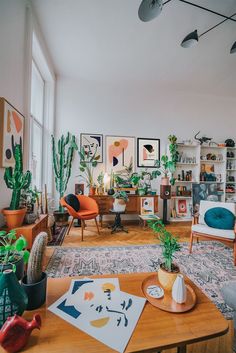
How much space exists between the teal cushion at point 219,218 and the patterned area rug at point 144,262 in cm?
45

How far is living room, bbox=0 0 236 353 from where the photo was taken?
83 centimetres

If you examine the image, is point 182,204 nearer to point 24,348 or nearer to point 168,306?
point 168,306

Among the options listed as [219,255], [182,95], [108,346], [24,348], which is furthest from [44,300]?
[182,95]

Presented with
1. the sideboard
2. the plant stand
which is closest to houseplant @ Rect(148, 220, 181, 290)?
the plant stand

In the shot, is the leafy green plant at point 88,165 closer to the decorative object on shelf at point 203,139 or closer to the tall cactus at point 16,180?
the tall cactus at point 16,180

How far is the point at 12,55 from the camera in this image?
6.69ft

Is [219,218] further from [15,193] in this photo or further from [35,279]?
[15,193]

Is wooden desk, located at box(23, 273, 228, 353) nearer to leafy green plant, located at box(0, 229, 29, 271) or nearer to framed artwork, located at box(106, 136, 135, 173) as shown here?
leafy green plant, located at box(0, 229, 29, 271)

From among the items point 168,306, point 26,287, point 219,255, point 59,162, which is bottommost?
point 219,255

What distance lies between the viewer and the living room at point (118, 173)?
2.71 ft

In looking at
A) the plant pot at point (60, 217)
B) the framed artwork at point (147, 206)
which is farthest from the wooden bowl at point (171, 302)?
the plant pot at point (60, 217)

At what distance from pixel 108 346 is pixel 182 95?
5.14 metres

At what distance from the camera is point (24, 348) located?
651 millimetres

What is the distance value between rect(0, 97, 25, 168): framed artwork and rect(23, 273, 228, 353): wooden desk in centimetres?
158
